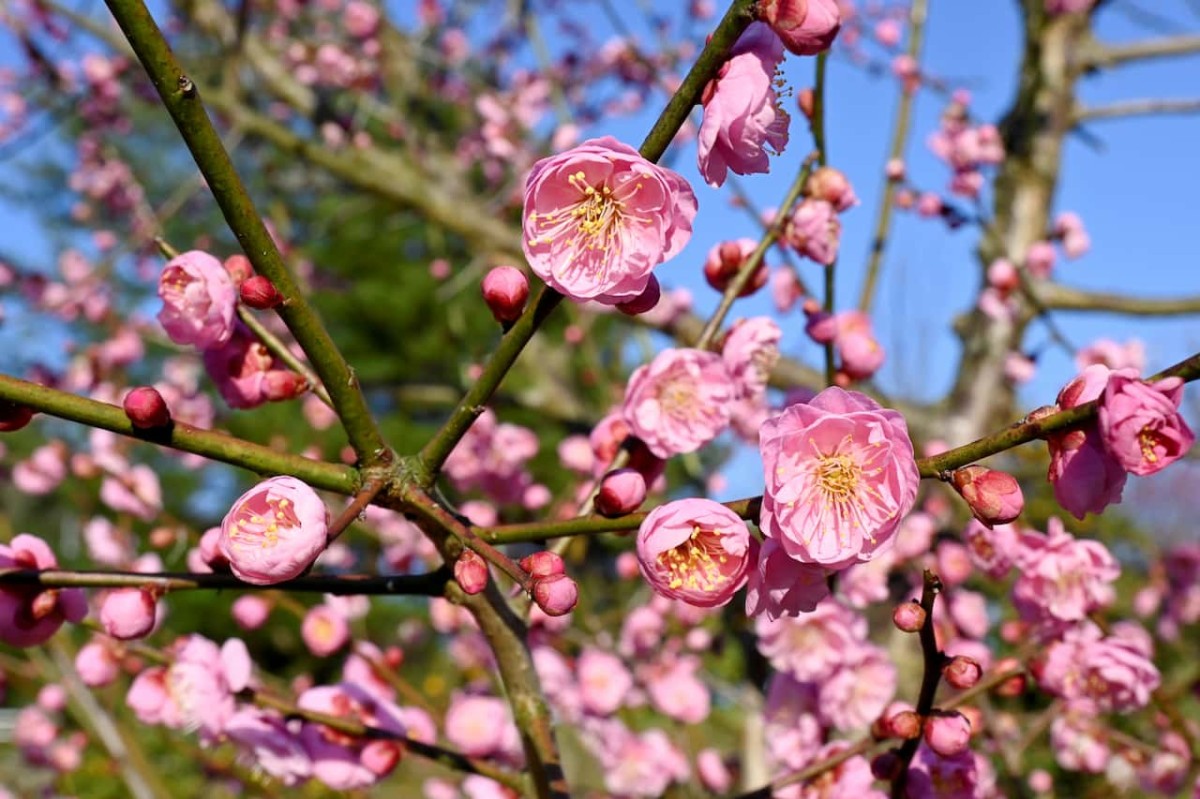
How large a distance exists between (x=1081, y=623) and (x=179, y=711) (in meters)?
1.46

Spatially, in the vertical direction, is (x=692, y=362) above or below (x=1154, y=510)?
below

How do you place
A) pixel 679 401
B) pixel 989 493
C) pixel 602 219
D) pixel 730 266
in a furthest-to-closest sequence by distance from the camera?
pixel 730 266 < pixel 679 401 < pixel 602 219 < pixel 989 493

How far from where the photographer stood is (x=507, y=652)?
1000mm

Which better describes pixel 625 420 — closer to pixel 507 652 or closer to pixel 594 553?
pixel 507 652

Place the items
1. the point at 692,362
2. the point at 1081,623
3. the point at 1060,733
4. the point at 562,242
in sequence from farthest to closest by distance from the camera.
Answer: the point at 1060,733, the point at 1081,623, the point at 692,362, the point at 562,242

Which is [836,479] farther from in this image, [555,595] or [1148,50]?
[1148,50]

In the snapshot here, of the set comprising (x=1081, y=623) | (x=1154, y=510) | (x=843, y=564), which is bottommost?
(x=843, y=564)

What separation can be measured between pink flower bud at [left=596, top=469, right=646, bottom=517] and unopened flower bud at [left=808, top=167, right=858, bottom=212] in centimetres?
64

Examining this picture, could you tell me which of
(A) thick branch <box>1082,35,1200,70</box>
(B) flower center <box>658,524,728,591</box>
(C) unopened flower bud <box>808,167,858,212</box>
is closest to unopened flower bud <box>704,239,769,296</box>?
(C) unopened flower bud <box>808,167,858,212</box>

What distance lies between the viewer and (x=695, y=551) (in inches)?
33.9

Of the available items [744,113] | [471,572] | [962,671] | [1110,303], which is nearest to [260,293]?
[471,572]

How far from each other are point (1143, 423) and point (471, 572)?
0.56 m

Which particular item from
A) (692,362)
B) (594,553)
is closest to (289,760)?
(692,362)

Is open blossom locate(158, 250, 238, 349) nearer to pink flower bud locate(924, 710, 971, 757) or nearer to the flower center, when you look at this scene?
the flower center
